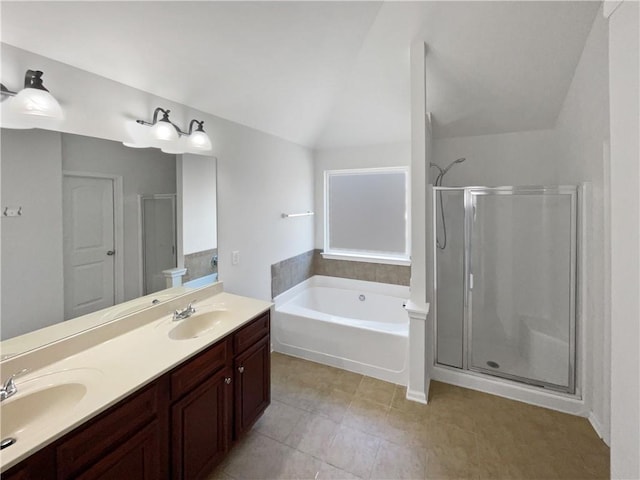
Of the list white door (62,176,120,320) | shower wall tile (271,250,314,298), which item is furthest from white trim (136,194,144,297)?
shower wall tile (271,250,314,298)

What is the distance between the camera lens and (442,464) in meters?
1.68

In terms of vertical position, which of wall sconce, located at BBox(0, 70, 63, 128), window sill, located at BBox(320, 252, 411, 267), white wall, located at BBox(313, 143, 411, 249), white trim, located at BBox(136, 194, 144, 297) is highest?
white wall, located at BBox(313, 143, 411, 249)

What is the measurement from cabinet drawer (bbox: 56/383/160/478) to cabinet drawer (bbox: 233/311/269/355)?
51 cm

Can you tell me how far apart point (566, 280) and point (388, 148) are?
221 centimetres

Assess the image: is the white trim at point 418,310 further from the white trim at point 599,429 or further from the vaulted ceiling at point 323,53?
the vaulted ceiling at point 323,53

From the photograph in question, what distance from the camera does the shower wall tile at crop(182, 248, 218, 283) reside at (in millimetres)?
2078

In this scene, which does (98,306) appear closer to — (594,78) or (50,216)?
(50,216)

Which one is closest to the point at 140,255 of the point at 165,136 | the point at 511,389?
the point at 165,136

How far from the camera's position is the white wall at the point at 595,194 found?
6.00ft

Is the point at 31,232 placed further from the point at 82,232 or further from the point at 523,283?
the point at 523,283

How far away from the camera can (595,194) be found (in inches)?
77.0

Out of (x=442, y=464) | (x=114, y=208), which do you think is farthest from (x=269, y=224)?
(x=442, y=464)

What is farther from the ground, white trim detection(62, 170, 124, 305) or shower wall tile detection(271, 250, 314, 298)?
white trim detection(62, 170, 124, 305)

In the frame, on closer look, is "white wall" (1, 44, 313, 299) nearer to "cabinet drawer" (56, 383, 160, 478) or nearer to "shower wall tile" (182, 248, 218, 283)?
"shower wall tile" (182, 248, 218, 283)
